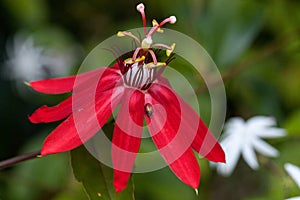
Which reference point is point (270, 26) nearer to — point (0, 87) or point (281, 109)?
point (281, 109)

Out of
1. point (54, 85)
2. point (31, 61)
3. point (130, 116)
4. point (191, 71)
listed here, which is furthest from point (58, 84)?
point (31, 61)

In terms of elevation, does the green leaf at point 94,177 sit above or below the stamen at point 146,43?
below

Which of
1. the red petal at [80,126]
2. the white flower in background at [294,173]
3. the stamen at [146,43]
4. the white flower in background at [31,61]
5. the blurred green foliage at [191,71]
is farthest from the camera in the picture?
the white flower in background at [31,61]

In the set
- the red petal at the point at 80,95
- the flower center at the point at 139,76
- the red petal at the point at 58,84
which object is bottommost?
the flower center at the point at 139,76

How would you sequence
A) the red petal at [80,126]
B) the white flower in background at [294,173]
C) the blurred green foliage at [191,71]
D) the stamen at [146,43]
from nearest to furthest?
the red petal at [80,126]
the stamen at [146,43]
the white flower in background at [294,173]
the blurred green foliage at [191,71]

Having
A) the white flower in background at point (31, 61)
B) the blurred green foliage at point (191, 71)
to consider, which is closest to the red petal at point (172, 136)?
the blurred green foliage at point (191, 71)

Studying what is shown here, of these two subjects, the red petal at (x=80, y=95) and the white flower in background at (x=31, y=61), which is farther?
the white flower in background at (x=31, y=61)

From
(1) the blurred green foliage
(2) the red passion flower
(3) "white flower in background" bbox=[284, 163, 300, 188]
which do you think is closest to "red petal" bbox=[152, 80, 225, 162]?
(2) the red passion flower

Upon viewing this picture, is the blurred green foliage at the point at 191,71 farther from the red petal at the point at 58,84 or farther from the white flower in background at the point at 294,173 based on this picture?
the red petal at the point at 58,84
